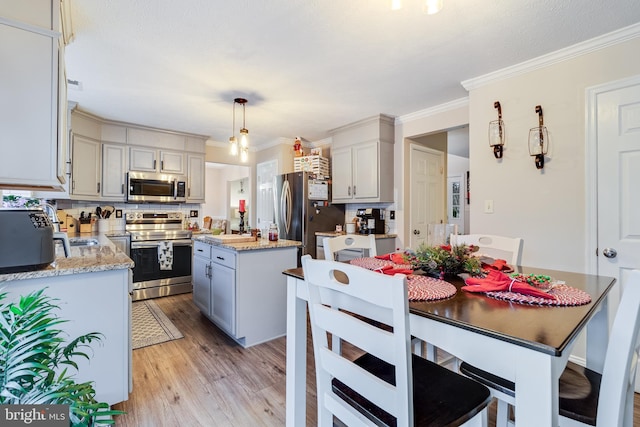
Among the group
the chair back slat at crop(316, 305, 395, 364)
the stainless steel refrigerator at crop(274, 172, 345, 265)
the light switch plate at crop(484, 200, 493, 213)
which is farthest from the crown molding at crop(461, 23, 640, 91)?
the chair back slat at crop(316, 305, 395, 364)

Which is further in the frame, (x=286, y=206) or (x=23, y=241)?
(x=286, y=206)

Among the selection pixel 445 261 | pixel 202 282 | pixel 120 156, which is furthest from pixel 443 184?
pixel 120 156

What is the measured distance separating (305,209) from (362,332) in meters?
3.30

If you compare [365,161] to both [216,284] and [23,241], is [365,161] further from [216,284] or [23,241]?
[23,241]

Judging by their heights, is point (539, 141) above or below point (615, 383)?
above

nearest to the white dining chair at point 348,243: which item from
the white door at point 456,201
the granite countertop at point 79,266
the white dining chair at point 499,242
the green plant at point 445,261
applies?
the white dining chair at point 499,242

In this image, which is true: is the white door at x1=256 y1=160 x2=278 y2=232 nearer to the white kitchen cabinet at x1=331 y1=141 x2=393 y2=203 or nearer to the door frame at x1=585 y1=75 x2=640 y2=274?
the white kitchen cabinet at x1=331 y1=141 x2=393 y2=203

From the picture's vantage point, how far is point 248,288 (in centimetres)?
259

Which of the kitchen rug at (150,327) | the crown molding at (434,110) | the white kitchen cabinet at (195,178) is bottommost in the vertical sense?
the kitchen rug at (150,327)

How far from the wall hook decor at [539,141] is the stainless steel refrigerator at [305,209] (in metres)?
2.55

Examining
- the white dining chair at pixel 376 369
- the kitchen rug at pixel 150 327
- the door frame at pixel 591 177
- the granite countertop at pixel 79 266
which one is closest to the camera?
the white dining chair at pixel 376 369

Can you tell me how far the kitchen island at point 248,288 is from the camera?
2.55m

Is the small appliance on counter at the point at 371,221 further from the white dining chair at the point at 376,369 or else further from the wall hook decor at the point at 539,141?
the white dining chair at the point at 376,369

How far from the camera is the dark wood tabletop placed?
30.1 inches
